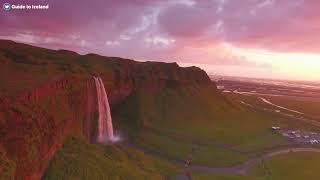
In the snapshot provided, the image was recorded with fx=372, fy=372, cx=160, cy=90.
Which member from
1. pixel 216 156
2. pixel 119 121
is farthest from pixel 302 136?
pixel 119 121

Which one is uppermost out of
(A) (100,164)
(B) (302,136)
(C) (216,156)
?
(A) (100,164)

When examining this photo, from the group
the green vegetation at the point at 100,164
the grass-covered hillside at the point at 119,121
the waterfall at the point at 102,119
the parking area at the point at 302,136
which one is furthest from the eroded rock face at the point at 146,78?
the parking area at the point at 302,136

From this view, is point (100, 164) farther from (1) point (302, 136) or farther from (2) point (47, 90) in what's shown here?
(1) point (302, 136)

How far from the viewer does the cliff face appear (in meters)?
32.0

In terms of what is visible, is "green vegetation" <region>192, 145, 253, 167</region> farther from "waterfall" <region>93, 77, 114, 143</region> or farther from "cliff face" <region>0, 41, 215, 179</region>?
"cliff face" <region>0, 41, 215, 179</region>

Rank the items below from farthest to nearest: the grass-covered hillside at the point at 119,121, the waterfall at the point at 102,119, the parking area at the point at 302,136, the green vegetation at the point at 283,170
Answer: the parking area at the point at 302,136, the waterfall at the point at 102,119, the green vegetation at the point at 283,170, the grass-covered hillside at the point at 119,121

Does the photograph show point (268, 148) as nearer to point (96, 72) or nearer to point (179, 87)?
Result: point (179, 87)

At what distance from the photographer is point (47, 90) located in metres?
43.9

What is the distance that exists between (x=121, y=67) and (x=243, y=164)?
3906cm

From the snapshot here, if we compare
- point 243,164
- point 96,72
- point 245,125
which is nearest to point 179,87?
point 245,125

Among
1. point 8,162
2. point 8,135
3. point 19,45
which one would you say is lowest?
point 8,162

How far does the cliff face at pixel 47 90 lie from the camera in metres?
32.0

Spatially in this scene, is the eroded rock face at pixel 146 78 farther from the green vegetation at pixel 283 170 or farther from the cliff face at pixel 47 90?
the green vegetation at pixel 283 170

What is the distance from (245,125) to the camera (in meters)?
91.2
